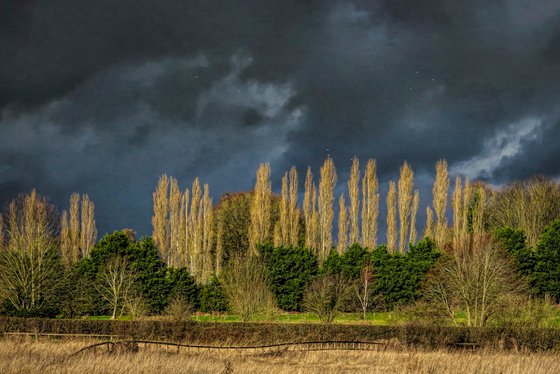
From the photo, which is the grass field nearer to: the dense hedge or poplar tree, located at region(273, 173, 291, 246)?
the dense hedge

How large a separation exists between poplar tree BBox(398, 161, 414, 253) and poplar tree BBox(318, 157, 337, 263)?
529 centimetres

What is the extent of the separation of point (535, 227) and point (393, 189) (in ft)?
44.7

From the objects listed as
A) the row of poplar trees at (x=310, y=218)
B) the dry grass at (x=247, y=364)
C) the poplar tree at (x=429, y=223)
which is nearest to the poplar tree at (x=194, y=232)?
the row of poplar trees at (x=310, y=218)

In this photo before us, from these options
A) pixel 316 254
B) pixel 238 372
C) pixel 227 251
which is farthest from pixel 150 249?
pixel 238 372

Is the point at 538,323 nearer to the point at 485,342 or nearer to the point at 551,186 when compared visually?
the point at 485,342

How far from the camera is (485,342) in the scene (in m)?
20.3

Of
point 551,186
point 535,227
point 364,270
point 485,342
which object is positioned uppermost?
point 551,186

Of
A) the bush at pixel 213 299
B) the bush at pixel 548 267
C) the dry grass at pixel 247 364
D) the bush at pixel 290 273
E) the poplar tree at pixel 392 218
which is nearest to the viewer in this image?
the dry grass at pixel 247 364

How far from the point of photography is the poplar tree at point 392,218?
45.5 meters

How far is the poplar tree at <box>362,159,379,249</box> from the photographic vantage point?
45.4m

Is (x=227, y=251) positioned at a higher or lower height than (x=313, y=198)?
lower

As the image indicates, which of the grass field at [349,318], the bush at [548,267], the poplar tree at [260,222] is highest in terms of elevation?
the poplar tree at [260,222]

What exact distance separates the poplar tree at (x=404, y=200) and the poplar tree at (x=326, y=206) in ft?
17.4

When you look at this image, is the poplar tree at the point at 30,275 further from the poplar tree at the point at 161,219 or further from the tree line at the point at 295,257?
the poplar tree at the point at 161,219
